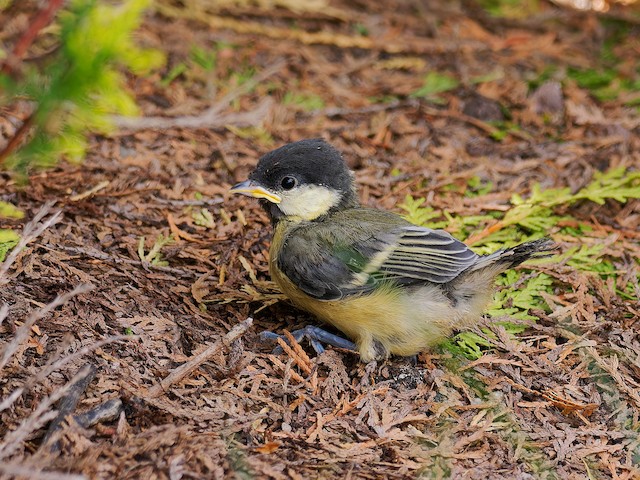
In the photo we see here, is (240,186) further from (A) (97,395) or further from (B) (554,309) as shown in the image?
(B) (554,309)

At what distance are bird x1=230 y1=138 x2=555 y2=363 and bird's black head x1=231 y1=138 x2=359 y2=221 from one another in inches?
5.5

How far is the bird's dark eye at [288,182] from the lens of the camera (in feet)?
13.2

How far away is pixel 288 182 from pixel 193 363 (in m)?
1.17

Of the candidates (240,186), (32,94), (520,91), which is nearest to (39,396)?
(32,94)

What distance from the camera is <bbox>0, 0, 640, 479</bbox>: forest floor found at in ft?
9.96

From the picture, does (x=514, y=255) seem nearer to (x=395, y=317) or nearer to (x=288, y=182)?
(x=395, y=317)

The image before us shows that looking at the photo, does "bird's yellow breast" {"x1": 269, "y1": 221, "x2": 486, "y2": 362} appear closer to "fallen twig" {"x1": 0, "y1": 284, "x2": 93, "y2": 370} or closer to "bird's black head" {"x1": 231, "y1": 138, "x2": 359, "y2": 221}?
"bird's black head" {"x1": 231, "y1": 138, "x2": 359, "y2": 221}

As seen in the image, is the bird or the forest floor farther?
the bird

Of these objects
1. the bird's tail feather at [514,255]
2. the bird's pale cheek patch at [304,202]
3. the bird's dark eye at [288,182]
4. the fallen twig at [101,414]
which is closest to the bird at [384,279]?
the bird's tail feather at [514,255]

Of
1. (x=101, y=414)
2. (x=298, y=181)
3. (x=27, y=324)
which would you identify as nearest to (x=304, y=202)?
(x=298, y=181)

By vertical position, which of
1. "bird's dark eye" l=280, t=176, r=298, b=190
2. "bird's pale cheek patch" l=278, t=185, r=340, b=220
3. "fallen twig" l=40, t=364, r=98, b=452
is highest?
"bird's dark eye" l=280, t=176, r=298, b=190

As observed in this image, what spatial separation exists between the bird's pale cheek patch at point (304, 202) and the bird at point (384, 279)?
0.37 ft

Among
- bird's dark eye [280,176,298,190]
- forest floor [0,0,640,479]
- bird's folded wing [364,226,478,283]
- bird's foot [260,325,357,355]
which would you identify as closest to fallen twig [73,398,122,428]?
forest floor [0,0,640,479]

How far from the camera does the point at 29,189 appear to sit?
430cm
